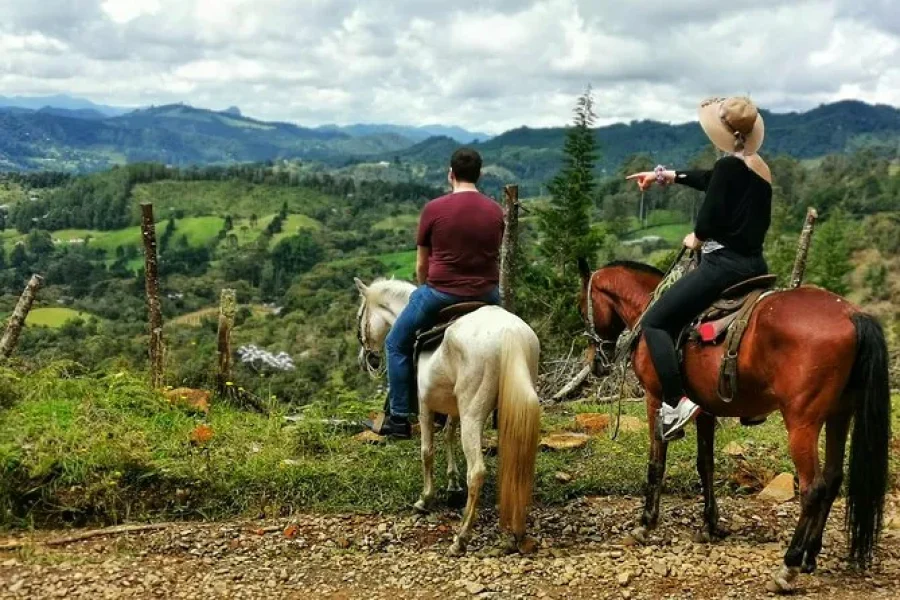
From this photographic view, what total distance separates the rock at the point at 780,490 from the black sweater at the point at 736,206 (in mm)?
2825

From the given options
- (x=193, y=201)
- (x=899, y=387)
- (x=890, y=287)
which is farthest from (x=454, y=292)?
(x=193, y=201)

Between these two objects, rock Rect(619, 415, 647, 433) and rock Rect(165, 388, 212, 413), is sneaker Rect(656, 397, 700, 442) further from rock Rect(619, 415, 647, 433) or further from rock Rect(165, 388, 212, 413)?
rock Rect(165, 388, 212, 413)

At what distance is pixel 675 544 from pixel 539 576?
4.47 ft

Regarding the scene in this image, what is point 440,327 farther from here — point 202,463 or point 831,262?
point 831,262

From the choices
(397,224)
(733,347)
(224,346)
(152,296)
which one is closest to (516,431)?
(733,347)

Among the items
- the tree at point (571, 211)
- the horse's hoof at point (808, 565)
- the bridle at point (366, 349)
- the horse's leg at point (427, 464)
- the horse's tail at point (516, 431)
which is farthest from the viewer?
the tree at point (571, 211)

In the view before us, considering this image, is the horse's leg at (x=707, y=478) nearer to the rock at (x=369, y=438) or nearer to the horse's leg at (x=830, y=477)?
the horse's leg at (x=830, y=477)

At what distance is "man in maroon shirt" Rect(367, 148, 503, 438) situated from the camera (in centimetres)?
589

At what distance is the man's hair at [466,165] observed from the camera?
19.3 feet

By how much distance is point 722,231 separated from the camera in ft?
16.8

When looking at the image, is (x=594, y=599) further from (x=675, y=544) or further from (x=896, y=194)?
(x=896, y=194)

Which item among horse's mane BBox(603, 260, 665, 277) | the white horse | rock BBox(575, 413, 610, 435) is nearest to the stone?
rock BBox(575, 413, 610, 435)

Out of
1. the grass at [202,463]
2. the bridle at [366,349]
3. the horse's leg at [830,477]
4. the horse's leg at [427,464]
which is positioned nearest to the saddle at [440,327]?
the horse's leg at [427,464]

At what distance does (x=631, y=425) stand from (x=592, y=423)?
1.81 ft
